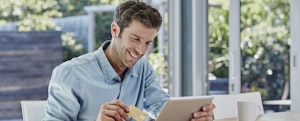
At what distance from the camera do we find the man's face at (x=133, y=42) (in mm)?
1819

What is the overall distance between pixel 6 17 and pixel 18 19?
0.33 feet

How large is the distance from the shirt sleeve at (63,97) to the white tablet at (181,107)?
0.28 m

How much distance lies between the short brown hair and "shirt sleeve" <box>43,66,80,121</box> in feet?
0.86

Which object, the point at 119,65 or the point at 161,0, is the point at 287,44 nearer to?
the point at 161,0

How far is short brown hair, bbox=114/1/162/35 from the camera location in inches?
71.7

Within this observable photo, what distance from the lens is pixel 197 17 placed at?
448cm

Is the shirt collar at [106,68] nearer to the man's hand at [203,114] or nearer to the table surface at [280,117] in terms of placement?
the man's hand at [203,114]

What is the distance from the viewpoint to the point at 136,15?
1.82 meters

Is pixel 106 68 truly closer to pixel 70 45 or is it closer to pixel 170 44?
pixel 70 45

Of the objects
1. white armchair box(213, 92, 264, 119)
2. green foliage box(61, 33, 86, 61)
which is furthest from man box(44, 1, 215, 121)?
green foliage box(61, 33, 86, 61)

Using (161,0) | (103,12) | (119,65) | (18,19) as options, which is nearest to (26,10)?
(18,19)

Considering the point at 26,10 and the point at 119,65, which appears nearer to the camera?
the point at 119,65

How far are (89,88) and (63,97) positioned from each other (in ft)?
0.46

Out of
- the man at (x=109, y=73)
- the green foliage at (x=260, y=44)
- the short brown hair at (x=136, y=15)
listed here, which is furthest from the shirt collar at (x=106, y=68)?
the green foliage at (x=260, y=44)
